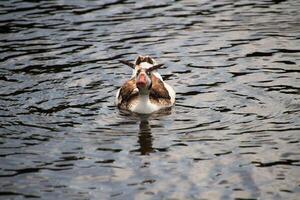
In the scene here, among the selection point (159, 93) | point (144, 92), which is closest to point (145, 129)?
point (144, 92)

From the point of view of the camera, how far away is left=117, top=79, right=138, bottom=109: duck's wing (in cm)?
1388

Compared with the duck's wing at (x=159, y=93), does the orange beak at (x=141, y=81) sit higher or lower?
higher

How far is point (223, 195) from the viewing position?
9.45 metres

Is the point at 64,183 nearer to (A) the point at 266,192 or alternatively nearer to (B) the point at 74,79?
(A) the point at 266,192

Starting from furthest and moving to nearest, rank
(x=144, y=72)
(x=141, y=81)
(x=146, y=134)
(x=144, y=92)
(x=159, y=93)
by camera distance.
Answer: (x=159, y=93) < (x=144, y=92) < (x=144, y=72) < (x=141, y=81) < (x=146, y=134)

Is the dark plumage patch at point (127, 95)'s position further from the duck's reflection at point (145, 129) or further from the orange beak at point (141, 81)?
the orange beak at point (141, 81)

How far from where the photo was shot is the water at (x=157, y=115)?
1005cm

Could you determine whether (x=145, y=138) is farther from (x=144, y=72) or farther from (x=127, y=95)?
(x=127, y=95)

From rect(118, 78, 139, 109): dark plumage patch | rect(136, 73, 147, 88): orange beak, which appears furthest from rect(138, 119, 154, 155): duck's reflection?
rect(118, 78, 139, 109): dark plumage patch

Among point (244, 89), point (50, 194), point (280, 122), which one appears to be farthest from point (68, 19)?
point (50, 194)

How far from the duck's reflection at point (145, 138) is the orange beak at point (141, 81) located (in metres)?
0.77

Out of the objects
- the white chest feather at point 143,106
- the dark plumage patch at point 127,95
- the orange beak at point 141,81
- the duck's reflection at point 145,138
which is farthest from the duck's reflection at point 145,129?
the orange beak at point 141,81

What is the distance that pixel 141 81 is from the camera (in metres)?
13.1

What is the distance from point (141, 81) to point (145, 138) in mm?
1613
